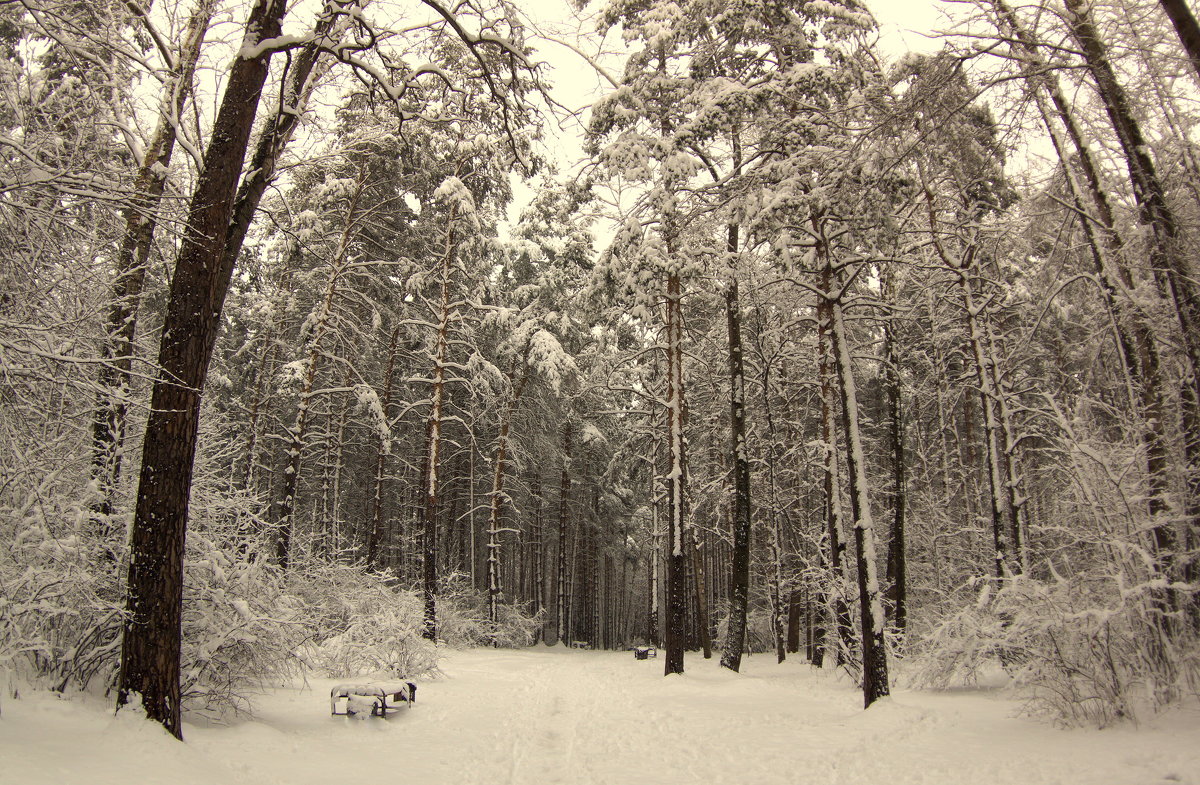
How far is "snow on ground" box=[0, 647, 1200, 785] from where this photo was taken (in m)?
4.51

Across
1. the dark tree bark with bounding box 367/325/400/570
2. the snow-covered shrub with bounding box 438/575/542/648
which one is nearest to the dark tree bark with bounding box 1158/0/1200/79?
the dark tree bark with bounding box 367/325/400/570

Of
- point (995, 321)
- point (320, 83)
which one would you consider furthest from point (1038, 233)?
point (320, 83)

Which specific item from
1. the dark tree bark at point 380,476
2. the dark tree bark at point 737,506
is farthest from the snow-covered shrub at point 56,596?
the dark tree bark at point 380,476

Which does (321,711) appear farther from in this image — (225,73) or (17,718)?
(225,73)

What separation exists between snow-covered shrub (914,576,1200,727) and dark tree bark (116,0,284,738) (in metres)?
8.06

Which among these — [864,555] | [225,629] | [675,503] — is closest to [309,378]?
[675,503]

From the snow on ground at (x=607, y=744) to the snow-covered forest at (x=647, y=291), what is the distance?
425 mm

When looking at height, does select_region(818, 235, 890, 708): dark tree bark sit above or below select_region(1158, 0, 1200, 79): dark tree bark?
below

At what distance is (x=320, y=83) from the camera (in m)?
7.25

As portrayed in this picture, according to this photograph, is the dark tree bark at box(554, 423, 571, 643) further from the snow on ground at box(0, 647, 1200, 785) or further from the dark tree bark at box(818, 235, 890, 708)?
the dark tree bark at box(818, 235, 890, 708)

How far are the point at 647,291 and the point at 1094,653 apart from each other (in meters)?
9.98

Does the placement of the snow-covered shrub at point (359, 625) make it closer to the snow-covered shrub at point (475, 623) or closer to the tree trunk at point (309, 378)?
the tree trunk at point (309, 378)

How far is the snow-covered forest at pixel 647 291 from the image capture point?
17.1 feet

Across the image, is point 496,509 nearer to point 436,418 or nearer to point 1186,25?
point 436,418
